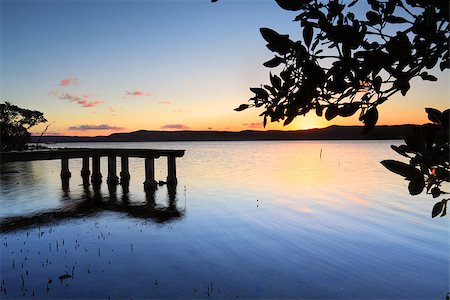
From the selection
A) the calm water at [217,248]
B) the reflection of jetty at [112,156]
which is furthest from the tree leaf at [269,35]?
the reflection of jetty at [112,156]

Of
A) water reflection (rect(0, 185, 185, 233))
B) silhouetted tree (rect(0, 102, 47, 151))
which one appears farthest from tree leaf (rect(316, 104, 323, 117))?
silhouetted tree (rect(0, 102, 47, 151))

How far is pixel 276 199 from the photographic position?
1061 inches

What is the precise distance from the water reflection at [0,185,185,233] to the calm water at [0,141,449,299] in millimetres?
71

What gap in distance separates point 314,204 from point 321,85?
934 inches

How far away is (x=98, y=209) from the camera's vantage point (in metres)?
21.0

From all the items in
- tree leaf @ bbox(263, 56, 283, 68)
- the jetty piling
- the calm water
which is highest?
tree leaf @ bbox(263, 56, 283, 68)

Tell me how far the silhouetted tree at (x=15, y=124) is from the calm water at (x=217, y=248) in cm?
2645

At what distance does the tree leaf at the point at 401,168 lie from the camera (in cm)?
197

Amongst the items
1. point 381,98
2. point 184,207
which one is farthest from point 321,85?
point 184,207

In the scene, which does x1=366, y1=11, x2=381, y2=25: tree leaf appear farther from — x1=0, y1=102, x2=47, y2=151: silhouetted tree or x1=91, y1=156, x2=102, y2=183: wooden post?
x1=0, y1=102, x2=47, y2=151: silhouetted tree

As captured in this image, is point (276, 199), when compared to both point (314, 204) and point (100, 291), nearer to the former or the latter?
point (314, 204)

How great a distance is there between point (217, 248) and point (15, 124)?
55.4 meters

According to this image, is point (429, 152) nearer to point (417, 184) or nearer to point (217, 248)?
point (417, 184)

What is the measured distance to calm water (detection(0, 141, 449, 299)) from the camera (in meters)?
10.1
